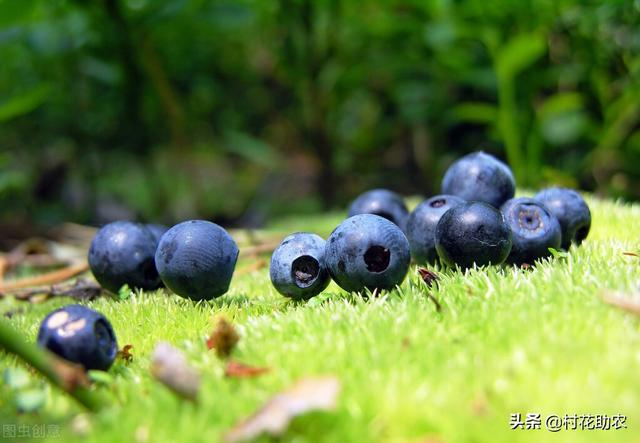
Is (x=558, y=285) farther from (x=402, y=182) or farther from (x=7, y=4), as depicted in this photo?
(x=402, y=182)

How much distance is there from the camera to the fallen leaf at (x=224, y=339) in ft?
3.91

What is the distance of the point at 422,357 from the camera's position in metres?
1.08

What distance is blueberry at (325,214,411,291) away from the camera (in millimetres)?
1515

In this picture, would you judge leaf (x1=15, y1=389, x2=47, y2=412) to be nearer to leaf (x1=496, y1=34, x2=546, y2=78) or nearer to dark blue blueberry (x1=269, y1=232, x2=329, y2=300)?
dark blue blueberry (x1=269, y1=232, x2=329, y2=300)

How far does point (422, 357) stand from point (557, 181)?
10.5 feet

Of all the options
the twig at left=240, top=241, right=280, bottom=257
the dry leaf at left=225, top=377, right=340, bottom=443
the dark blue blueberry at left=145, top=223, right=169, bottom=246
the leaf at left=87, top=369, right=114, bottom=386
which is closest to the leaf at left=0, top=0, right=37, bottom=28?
the dark blue blueberry at left=145, top=223, right=169, bottom=246

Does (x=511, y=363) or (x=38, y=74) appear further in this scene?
(x=38, y=74)

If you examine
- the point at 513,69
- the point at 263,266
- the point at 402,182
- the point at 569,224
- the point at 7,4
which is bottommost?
the point at 402,182

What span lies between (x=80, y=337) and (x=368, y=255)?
681 millimetres

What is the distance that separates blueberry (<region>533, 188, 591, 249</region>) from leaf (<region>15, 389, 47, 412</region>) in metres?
1.43

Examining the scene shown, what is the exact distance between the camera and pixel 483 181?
78.7 inches

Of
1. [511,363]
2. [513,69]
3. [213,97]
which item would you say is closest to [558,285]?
[511,363]

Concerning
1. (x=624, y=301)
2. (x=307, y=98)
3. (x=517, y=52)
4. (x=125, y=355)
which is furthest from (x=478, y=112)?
(x=125, y=355)

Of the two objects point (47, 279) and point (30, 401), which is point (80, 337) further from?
point (47, 279)
